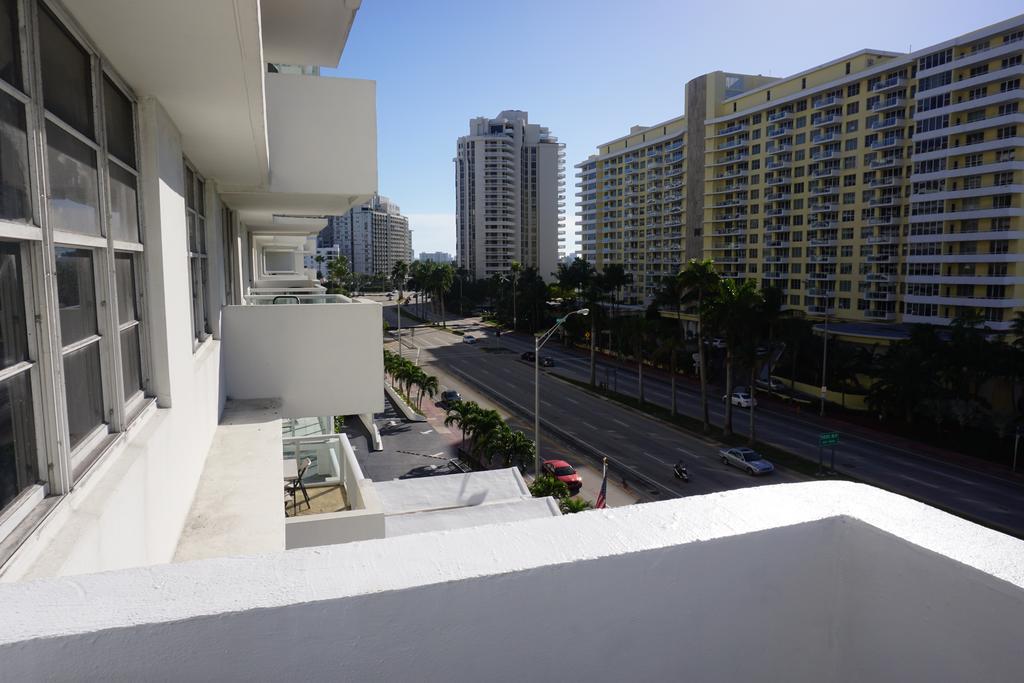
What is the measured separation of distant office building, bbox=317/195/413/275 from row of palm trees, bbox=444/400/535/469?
127 metres

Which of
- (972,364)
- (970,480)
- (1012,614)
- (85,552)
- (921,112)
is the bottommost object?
(970,480)

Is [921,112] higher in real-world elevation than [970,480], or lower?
higher

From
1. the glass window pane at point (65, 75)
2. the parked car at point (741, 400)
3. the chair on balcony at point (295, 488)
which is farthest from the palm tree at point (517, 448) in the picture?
the glass window pane at point (65, 75)

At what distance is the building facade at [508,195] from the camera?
4210 inches

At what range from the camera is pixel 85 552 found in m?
2.49

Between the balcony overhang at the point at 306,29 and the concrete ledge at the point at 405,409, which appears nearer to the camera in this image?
the balcony overhang at the point at 306,29

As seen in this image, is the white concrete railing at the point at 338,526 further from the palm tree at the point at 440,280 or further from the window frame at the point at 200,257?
the palm tree at the point at 440,280

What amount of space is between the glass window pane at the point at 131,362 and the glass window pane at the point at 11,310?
139 cm

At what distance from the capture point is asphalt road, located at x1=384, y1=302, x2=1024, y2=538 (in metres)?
23.4

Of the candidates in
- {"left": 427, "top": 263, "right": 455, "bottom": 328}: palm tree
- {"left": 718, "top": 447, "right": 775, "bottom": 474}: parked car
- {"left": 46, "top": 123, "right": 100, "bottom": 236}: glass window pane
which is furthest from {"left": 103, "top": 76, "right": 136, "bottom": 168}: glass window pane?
{"left": 427, "top": 263, "right": 455, "bottom": 328}: palm tree

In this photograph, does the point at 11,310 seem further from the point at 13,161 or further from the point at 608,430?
the point at 608,430

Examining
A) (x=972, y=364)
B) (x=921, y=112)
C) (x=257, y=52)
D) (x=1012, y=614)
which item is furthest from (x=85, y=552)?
(x=921, y=112)

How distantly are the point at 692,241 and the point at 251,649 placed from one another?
63.2 meters

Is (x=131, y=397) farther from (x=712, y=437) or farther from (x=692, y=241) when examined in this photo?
(x=692, y=241)
